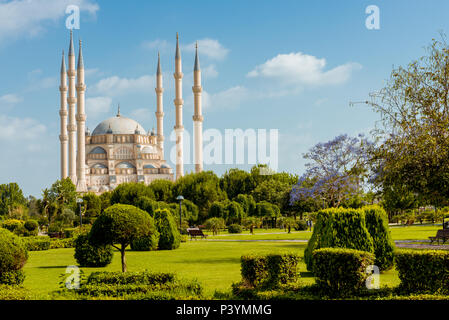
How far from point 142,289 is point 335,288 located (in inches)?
134

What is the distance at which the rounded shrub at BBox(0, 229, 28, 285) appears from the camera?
998cm

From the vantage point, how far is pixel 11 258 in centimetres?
1000

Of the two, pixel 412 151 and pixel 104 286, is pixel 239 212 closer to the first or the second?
pixel 412 151

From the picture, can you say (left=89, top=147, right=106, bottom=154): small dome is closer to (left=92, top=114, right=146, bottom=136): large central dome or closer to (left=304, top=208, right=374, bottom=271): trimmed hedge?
(left=92, top=114, right=146, bottom=136): large central dome

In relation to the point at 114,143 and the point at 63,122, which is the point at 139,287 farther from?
the point at 114,143

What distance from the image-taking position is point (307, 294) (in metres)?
8.34

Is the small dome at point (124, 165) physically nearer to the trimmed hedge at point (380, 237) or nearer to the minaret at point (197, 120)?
the minaret at point (197, 120)

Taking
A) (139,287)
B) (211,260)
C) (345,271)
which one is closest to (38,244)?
(211,260)

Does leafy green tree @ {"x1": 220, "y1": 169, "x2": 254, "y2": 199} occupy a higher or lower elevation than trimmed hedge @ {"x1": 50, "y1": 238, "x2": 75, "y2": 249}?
higher

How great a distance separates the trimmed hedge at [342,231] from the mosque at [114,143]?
54.3 meters

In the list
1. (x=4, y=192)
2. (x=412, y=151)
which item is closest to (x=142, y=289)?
(x=412, y=151)

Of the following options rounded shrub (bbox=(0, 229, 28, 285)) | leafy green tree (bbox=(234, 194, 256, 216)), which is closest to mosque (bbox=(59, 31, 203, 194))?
leafy green tree (bbox=(234, 194, 256, 216))

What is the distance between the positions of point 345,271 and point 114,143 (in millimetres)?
85344

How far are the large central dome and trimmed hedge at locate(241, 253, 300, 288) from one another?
85.2 metres
